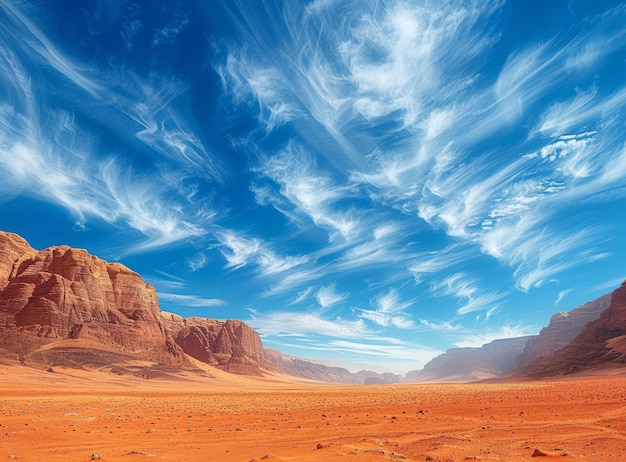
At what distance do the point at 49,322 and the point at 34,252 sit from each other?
27.9m

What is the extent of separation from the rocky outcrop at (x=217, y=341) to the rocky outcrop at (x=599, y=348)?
97.2 meters

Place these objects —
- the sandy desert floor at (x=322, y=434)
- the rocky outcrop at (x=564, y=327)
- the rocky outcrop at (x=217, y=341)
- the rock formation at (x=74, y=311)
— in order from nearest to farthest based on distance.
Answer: the sandy desert floor at (x=322, y=434)
the rock formation at (x=74, y=311)
the rocky outcrop at (x=217, y=341)
the rocky outcrop at (x=564, y=327)

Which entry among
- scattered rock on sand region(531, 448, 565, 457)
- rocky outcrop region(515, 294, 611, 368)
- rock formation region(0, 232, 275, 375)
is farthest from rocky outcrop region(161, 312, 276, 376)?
scattered rock on sand region(531, 448, 565, 457)

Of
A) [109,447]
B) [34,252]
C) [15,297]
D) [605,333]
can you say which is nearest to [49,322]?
[15,297]

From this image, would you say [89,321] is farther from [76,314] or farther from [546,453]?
[546,453]

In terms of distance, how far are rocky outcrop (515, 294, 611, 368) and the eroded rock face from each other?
164877 mm

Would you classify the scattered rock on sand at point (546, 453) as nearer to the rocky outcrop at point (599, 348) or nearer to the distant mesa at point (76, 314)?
the distant mesa at point (76, 314)

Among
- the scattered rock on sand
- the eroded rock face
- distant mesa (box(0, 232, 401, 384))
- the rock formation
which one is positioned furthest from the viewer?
the eroded rock face

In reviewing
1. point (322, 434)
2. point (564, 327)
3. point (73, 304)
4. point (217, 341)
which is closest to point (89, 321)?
point (73, 304)

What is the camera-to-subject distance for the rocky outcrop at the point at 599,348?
2916 inches

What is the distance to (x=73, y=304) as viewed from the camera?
238ft

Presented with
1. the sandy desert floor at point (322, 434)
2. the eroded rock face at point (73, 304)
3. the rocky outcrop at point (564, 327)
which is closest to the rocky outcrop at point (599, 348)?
the sandy desert floor at point (322, 434)

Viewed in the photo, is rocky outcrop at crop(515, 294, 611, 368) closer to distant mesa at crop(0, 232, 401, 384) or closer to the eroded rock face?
distant mesa at crop(0, 232, 401, 384)

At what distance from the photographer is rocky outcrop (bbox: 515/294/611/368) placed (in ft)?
561
